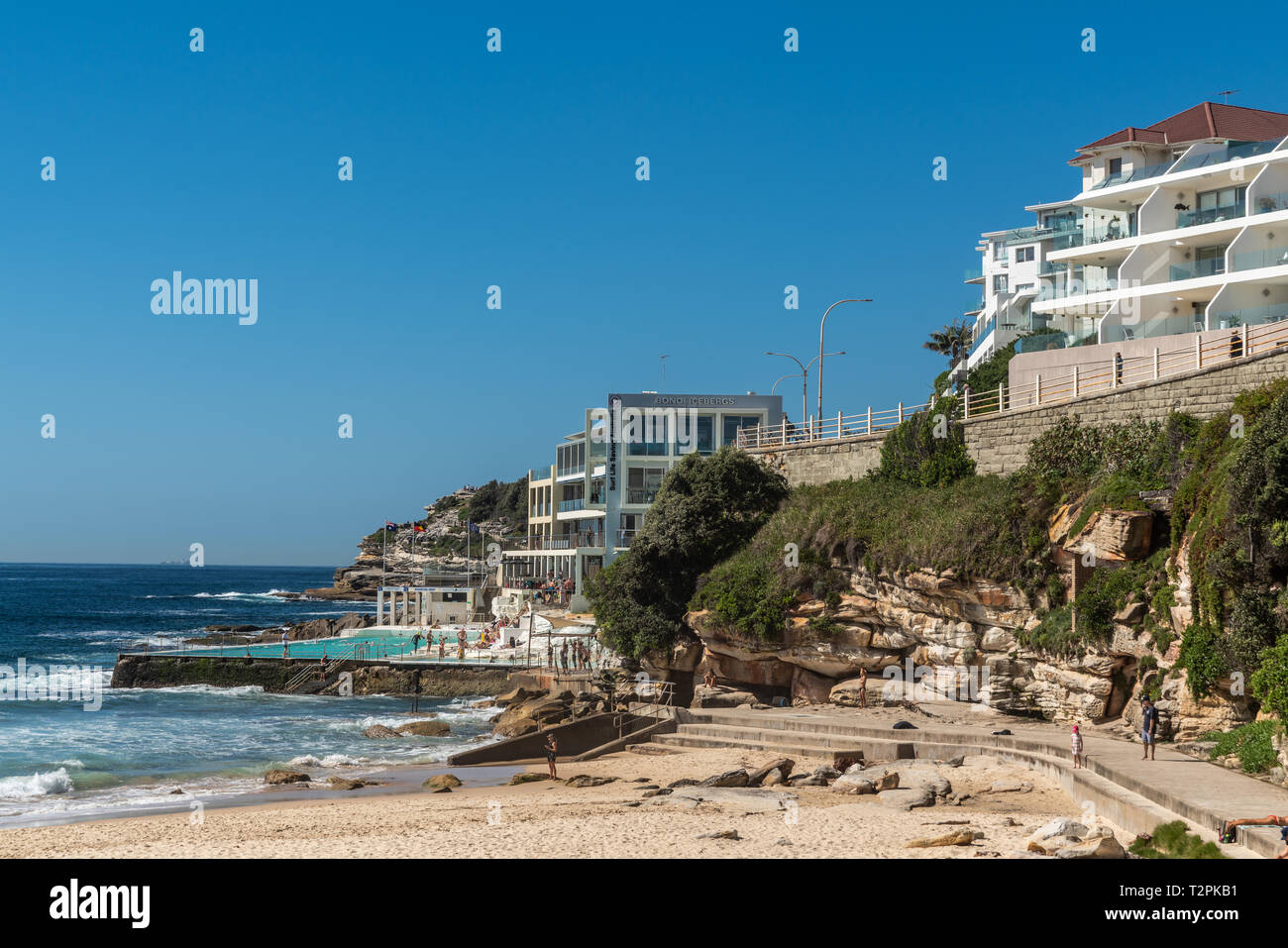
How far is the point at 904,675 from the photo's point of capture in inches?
1179

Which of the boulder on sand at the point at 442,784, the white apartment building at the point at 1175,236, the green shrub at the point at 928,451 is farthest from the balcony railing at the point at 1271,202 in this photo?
the boulder on sand at the point at 442,784

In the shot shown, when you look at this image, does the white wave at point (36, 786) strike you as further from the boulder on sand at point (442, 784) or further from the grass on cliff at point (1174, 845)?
the grass on cliff at point (1174, 845)

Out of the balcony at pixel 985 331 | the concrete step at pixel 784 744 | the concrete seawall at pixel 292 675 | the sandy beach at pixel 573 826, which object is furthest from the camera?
the balcony at pixel 985 331

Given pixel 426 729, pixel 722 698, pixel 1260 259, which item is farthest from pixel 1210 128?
pixel 426 729

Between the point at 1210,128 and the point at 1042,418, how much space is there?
72.0ft

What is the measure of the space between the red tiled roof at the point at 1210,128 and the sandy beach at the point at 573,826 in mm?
34057

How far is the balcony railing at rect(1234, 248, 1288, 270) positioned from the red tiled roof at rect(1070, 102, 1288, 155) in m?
9.67

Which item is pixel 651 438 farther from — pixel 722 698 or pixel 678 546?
pixel 722 698

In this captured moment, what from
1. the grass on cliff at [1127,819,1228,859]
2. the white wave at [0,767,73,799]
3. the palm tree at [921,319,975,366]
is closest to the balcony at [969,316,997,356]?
the palm tree at [921,319,975,366]

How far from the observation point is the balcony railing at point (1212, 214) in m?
39.0

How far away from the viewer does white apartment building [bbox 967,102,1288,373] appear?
37312 mm

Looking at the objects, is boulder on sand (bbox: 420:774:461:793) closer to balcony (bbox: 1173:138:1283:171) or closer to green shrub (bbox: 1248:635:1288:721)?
green shrub (bbox: 1248:635:1288:721)
